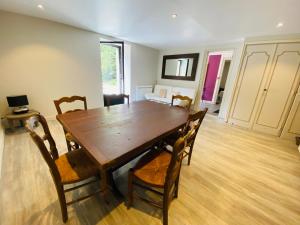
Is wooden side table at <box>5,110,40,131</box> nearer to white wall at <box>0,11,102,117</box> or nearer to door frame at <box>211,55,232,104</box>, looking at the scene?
white wall at <box>0,11,102,117</box>

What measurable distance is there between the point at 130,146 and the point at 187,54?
457 cm

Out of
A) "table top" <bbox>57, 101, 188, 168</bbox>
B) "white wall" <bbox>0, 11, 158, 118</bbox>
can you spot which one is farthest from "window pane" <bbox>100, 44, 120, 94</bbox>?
"table top" <bbox>57, 101, 188, 168</bbox>

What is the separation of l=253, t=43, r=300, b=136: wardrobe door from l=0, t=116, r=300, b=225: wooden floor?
0.91m

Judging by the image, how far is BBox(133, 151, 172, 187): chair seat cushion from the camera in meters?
1.14

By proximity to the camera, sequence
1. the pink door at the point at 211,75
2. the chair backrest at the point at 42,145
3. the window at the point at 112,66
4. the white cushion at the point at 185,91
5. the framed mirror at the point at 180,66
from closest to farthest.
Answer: the chair backrest at the point at 42,145
the window at the point at 112,66
the white cushion at the point at 185,91
the framed mirror at the point at 180,66
the pink door at the point at 211,75

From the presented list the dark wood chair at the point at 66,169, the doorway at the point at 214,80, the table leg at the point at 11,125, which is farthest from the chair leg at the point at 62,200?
the doorway at the point at 214,80

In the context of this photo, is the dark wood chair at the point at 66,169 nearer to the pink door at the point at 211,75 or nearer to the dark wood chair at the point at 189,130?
the dark wood chair at the point at 189,130

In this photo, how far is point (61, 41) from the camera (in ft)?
10.3

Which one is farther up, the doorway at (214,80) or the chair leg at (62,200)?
the doorway at (214,80)

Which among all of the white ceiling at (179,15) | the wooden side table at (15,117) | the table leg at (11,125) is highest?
the white ceiling at (179,15)

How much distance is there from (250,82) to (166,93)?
258cm

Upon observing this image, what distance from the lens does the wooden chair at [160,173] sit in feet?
3.37

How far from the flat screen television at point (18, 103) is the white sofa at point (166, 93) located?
11.4 feet

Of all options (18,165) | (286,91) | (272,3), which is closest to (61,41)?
(18,165)
